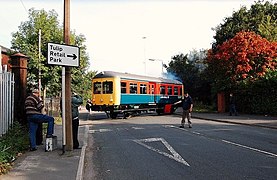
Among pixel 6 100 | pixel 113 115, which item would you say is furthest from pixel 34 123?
pixel 113 115

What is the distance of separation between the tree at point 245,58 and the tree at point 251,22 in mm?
6560

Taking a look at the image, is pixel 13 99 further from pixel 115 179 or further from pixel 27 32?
pixel 27 32

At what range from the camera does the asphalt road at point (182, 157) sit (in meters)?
7.41

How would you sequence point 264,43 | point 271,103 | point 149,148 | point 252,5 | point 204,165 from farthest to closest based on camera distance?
point 252,5
point 264,43
point 271,103
point 149,148
point 204,165

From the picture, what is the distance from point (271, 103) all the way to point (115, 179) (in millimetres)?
20661

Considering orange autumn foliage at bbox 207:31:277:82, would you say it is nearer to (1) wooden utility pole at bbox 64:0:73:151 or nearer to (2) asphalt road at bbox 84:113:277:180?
(2) asphalt road at bbox 84:113:277:180

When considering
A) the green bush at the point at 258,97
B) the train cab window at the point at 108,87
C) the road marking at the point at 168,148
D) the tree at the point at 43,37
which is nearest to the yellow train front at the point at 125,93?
the train cab window at the point at 108,87

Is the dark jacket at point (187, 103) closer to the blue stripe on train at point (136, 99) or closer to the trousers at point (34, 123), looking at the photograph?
the blue stripe on train at point (136, 99)

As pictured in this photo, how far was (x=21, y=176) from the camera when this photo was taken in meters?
6.79

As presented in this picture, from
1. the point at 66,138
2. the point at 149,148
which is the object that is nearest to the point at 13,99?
the point at 66,138

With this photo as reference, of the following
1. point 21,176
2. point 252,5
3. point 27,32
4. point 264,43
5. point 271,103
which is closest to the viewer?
point 21,176

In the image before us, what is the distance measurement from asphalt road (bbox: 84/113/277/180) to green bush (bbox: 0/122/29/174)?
1.74 m

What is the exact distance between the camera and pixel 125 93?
25328 millimetres

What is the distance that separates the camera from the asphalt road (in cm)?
741
